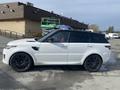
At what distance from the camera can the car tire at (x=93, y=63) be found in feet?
39.3

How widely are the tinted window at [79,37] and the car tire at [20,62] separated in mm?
1973

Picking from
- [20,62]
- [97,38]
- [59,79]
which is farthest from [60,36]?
[59,79]

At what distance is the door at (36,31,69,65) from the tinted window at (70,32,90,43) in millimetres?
309

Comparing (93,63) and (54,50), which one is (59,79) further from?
(93,63)

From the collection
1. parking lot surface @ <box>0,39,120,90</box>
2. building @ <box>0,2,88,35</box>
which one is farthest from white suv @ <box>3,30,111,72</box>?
building @ <box>0,2,88,35</box>

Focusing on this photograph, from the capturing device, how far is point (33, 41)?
37.8ft

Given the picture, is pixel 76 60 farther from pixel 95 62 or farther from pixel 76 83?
pixel 76 83

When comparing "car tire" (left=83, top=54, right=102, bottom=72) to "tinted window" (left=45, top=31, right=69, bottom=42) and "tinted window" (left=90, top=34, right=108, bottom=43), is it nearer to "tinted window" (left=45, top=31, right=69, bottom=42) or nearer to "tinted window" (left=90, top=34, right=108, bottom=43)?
"tinted window" (left=90, top=34, right=108, bottom=43)

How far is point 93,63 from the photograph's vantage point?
39.5 ft

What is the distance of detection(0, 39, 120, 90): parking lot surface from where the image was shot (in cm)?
905

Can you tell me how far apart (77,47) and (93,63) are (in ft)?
3.08

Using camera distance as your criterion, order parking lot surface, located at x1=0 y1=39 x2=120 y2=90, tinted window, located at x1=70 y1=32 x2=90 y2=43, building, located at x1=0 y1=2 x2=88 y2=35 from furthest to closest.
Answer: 1. building, located at x1=0 y1=2 x2=88 y2=35
2. tinted window, located at x1=70 y1=32 x2=90 y2=43
3. parking lot surface, located at x1=0 y1=39 x2=120 y2=90

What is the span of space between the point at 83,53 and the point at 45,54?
1.53 m

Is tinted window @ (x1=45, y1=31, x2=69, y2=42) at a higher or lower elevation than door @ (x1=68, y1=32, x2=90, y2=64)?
higher
